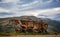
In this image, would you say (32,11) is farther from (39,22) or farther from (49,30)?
(49,30)

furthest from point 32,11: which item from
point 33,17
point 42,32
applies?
point 42,32

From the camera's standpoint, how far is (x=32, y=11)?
12.4 feet

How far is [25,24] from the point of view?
376 centimetres

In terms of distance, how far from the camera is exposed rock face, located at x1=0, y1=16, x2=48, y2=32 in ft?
12.3

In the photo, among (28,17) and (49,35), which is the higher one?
(28,17)

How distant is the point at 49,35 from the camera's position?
3736 mm

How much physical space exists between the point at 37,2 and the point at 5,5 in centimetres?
70

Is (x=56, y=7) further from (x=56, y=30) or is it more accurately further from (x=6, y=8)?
Answer: (x=6, y=8)

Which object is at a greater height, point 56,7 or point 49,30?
point 56,7

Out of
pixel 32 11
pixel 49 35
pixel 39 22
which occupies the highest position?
pixel 32 11

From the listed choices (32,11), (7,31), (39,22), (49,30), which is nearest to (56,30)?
(49,30)

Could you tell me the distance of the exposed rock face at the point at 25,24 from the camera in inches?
147

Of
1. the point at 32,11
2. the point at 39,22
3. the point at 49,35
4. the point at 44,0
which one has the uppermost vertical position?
the point at 44,0

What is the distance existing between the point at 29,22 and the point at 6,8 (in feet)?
1.91
